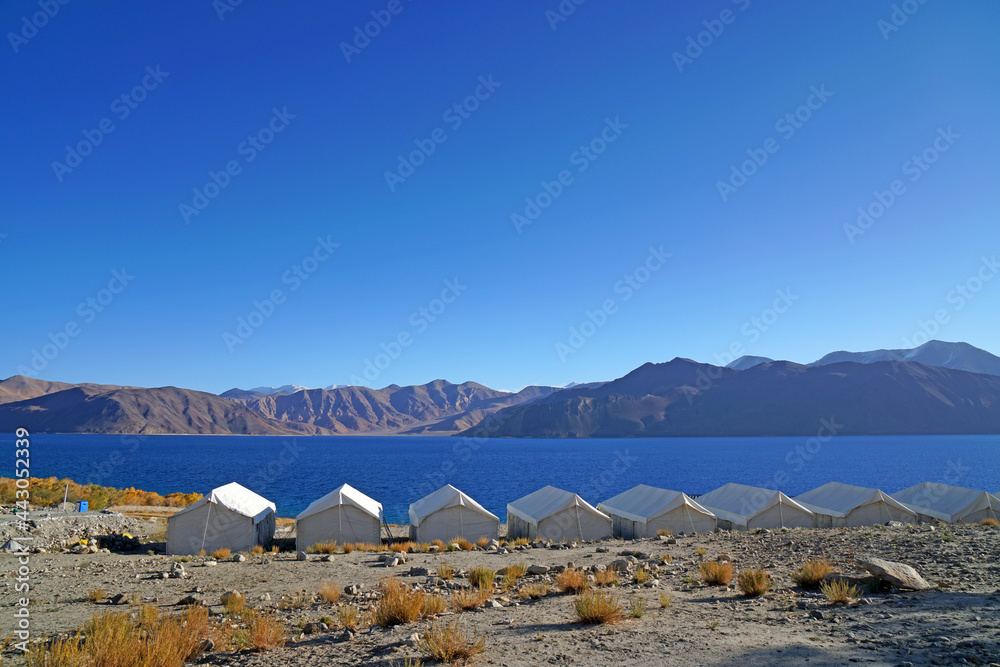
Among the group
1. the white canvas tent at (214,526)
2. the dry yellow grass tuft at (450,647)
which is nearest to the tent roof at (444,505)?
the white canvas tent at (214,526)

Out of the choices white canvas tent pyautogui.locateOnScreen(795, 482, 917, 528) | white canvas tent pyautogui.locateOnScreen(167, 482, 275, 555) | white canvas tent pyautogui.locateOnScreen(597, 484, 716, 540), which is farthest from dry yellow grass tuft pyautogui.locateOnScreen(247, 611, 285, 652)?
white canvas tent pyautogui.locateOnScreen(795, 482, 917, 528)

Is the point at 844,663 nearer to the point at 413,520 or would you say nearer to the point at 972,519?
the point at 413,520

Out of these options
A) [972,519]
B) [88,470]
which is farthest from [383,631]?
[88,470]

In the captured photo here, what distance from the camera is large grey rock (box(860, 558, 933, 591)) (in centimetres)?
1066

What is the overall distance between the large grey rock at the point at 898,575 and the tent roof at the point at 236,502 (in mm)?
23561

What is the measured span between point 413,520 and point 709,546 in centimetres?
1504

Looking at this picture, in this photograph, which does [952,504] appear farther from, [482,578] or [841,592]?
[482,578]

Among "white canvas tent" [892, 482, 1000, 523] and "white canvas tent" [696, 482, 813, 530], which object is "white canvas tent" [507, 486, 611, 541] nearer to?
"white canvas tent" [696, 482, 813, 530]

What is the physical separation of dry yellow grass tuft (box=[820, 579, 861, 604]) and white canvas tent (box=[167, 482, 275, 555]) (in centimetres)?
2290

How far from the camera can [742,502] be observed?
30.7m

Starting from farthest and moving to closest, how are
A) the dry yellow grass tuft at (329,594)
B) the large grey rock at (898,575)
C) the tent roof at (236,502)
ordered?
the tent roof at (236,502)
the dry yellow grass tuft at (329,594)
the large grey rock at (898,575)

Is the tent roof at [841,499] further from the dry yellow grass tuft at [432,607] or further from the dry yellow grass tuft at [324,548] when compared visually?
the dry yellow grass tuft at [432,607]

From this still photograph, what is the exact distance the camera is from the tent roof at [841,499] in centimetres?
2886

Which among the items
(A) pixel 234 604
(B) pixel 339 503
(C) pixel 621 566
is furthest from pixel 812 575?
(B) pixel 339 503
